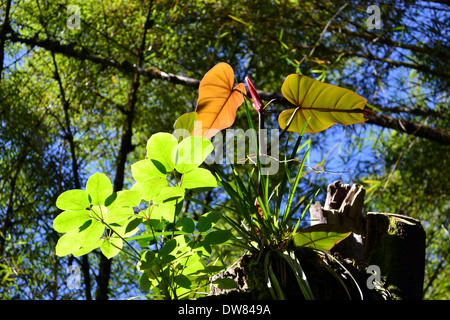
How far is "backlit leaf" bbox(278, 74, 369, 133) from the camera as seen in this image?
21.4 inches

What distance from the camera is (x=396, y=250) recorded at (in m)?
0.56

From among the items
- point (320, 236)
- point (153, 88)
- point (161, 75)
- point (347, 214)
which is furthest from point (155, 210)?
point (153, 88)

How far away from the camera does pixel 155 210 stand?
0.47 m

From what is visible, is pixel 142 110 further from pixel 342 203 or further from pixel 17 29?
pixel 342 203

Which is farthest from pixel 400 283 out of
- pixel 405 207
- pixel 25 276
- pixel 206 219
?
pixel 405 207

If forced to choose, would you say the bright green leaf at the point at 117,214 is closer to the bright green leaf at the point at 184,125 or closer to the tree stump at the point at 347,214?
the bright green leaf at the point at 184,125

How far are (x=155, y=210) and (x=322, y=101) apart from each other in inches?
10.3

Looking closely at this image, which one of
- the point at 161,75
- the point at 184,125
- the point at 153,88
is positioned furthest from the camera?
the point at 153,88

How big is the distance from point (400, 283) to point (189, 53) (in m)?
1.69

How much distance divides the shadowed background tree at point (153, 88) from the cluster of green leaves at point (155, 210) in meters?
0.97

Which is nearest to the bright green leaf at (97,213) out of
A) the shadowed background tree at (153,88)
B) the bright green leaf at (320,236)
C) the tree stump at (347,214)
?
the bright green leaf at (320,236)

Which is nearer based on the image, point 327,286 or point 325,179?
point 327,286

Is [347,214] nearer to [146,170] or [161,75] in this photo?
[146,170]

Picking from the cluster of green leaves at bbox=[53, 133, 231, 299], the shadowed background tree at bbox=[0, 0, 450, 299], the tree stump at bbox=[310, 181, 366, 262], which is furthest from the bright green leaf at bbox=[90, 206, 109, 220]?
the shadowed background tree at bbox=[0, 0, 450, 299]
